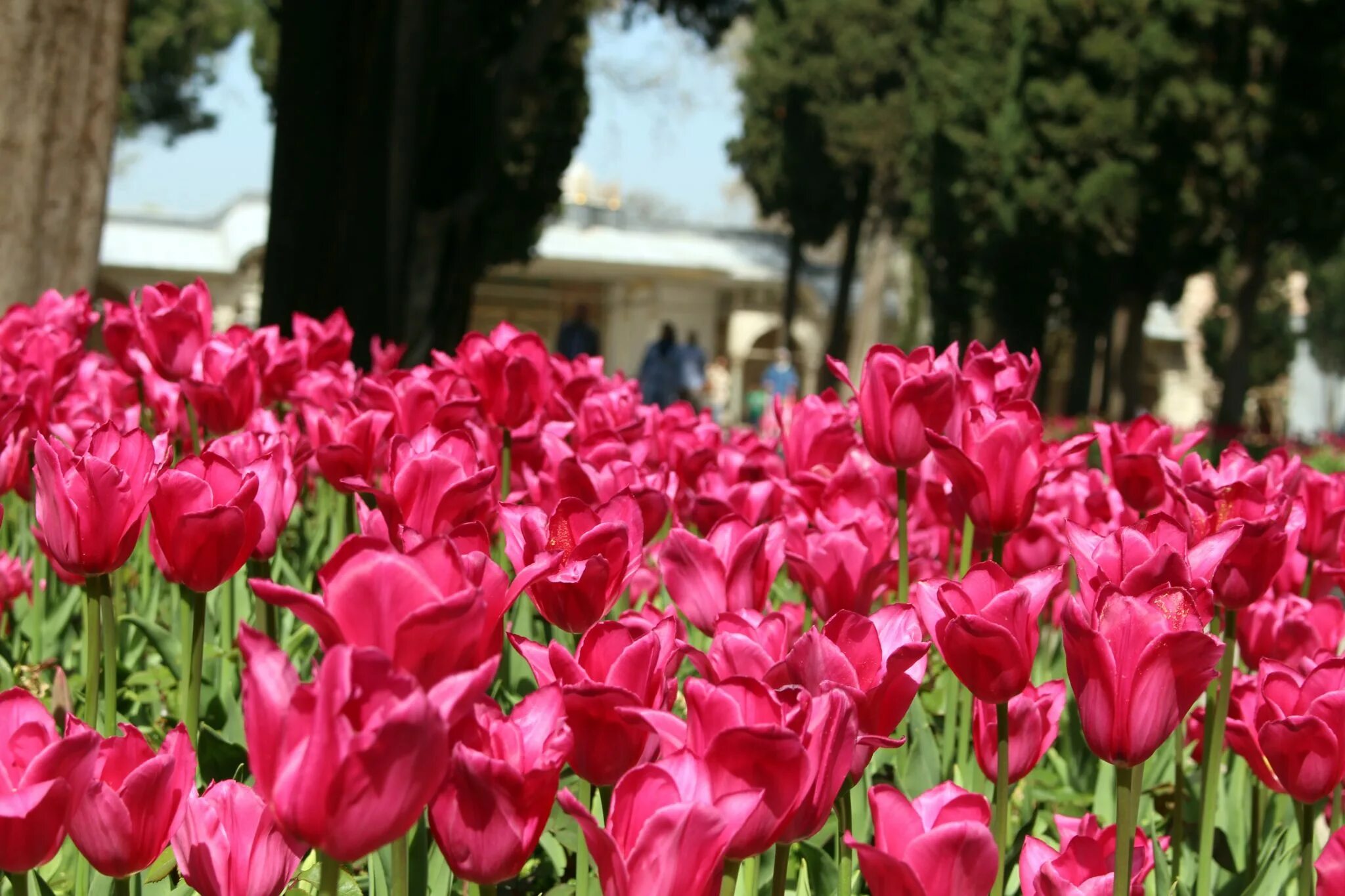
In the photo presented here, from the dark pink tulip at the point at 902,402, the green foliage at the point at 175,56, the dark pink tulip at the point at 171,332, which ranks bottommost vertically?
the dark pink tulip at the point at 171,332

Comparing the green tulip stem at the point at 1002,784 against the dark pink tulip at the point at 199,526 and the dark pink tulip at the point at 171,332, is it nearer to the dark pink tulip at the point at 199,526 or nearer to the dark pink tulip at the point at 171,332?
the dark pink tulip at the point at 199,526

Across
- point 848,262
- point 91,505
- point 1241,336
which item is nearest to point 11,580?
point 91,505

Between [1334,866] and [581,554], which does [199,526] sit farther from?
[1334,866]

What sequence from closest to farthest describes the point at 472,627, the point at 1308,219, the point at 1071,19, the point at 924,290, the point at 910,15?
1. the point at 472,627
2. the point at 1308,219
3. the point at 1071,19
4. the point at 910,15
5. the point at 924,290

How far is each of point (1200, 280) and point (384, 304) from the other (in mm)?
48496

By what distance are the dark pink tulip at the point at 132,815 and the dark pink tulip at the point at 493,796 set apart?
241mm

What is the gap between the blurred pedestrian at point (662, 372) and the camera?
17.0 metres

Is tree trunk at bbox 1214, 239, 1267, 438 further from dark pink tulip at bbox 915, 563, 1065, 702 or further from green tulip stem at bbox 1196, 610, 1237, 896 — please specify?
dark pink tulip at bbox 915, 563, 1065, 702

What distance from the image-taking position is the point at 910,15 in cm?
3067

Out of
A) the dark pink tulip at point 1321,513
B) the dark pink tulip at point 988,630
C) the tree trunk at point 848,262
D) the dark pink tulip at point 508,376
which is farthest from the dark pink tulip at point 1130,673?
the tree trunk at point 848,262

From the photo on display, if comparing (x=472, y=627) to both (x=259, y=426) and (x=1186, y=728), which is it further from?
(x=1186, y=728)

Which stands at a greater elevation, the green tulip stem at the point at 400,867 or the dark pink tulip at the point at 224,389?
the dark pink tulip at the point at 224,389

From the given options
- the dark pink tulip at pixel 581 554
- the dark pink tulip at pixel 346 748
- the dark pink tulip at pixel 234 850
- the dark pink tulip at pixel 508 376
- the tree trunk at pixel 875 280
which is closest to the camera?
the dark pink tulip at pixel 346 748

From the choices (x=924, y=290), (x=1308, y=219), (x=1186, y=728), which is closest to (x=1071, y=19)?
(x=1308, y=219)
